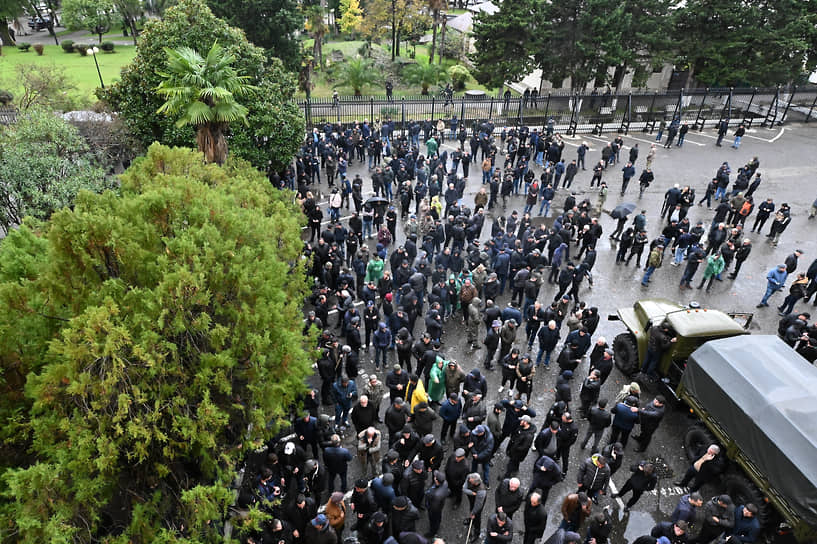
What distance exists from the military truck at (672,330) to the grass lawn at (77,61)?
43205 mm

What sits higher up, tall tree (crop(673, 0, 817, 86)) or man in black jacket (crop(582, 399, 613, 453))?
tall tree (crop(673, 0, 817, 86))

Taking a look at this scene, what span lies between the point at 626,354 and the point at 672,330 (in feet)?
4.39

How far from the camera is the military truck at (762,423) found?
726 centimetres

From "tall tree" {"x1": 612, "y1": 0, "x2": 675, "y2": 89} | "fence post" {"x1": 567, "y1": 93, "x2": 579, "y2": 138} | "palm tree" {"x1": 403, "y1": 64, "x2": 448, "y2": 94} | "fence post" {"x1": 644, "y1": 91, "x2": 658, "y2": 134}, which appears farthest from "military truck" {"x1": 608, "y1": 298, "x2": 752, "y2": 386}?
"palm tree" {"x1": 403, "y1": 64, "x2": 448, "y2": 94}

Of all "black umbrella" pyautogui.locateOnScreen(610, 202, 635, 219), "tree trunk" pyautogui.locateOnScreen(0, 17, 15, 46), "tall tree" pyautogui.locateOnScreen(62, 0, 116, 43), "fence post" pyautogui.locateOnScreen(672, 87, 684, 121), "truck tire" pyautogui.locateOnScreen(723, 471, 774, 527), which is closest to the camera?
"truck tire" pyautogui.locateOnScreen(723, 471, 774, 527)

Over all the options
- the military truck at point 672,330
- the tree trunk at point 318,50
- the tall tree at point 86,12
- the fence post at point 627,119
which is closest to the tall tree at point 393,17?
the tree trunk at point 318,50

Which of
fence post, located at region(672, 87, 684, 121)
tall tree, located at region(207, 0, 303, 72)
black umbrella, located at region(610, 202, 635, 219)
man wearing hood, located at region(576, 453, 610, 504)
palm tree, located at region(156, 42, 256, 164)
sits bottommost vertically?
man wearing hood, located at region(576, 453, 610, 504)

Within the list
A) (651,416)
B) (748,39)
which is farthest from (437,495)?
(748,39)

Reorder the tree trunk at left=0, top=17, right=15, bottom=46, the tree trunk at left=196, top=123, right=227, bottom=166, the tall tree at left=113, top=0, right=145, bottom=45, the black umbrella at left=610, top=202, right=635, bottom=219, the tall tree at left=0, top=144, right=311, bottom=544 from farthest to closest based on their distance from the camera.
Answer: the tall tree at left=113, top=0, right=145, bottom=45 < the tree trunk at left=0, top=17, right=15, bottom=46 < the black umbrella at left=610, top=202, right=635, bottom=219 < the tree trunk at left=196, top=123, right=227, bottom=166 < the tall tree at left=0, top=144, right=311, bottom=544

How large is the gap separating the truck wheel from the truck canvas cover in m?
1.49

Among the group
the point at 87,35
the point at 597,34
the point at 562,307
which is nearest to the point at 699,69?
the point at 597,34

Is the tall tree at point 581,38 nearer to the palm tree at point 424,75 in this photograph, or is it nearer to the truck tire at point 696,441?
the palm tree at point 424,75

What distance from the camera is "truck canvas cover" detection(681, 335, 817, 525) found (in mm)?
7254

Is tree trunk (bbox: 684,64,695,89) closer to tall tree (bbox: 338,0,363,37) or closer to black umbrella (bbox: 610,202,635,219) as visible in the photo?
black umbrella (bbox: 610,202,635,219)
